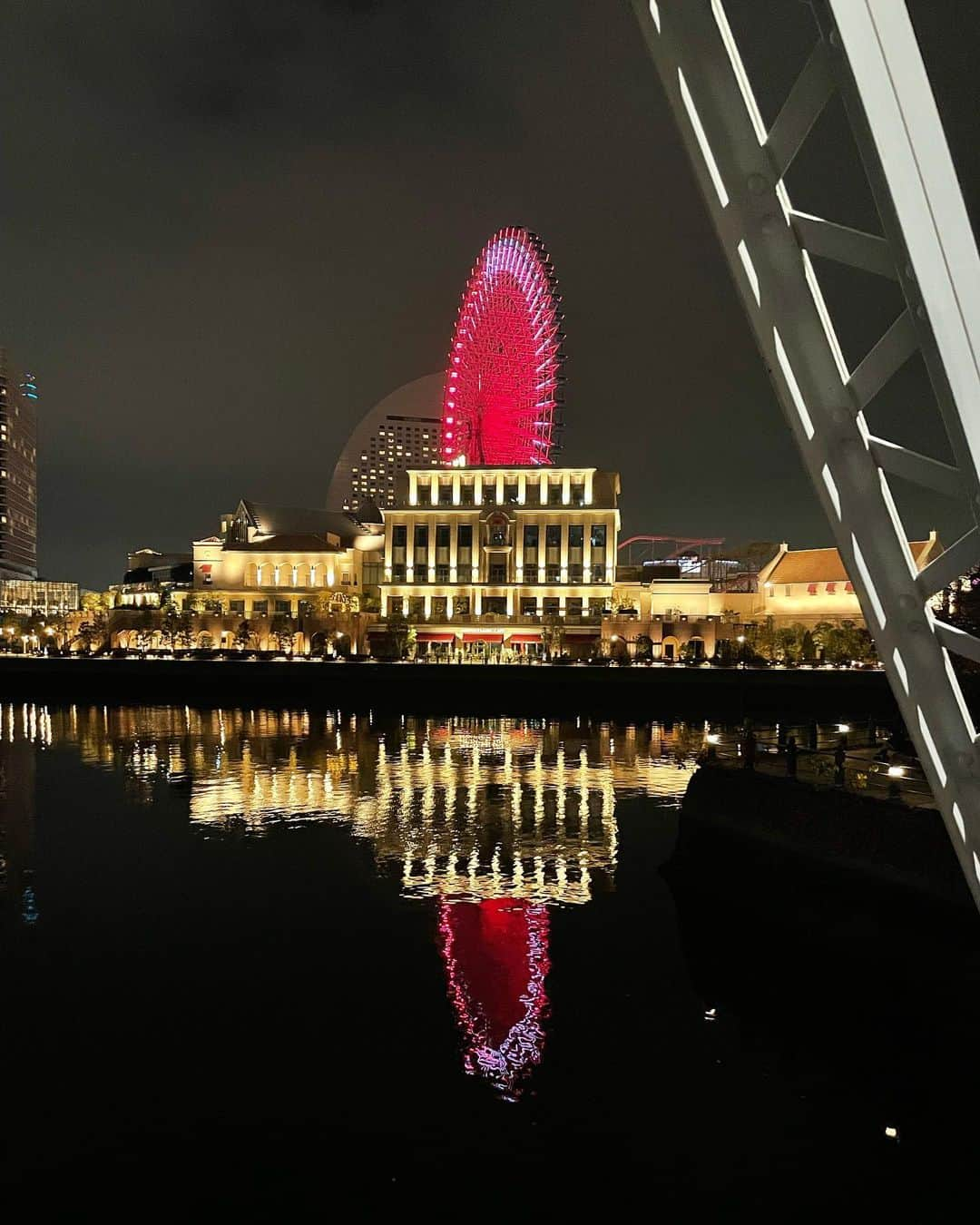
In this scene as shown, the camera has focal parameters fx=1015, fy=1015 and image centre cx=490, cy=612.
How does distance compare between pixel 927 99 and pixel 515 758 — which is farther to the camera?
pixel 515 758

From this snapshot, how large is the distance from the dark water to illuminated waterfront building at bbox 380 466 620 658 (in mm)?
77715

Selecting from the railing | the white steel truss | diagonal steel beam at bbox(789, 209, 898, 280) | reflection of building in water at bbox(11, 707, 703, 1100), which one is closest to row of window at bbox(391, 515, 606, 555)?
reflection of building in water at bbox(11, 707, 703, 1100)

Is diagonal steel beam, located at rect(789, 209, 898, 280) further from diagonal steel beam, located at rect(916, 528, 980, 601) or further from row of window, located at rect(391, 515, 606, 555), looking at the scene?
row of window, located at rect(391, 515, 606, 555)

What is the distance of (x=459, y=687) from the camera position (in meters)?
80.6

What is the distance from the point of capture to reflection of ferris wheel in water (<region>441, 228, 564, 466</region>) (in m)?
94.4

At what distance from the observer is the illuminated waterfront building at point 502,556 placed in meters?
111

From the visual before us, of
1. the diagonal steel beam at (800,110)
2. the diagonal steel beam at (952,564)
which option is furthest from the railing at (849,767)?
the diagonal steel beam at (800,110)

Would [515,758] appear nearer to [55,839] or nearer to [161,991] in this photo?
[55,839]

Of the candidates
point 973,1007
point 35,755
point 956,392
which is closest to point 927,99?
point 956,392

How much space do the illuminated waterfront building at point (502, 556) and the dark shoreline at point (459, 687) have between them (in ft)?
79.8

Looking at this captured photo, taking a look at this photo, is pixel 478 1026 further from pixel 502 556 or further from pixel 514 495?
pixel 514 495

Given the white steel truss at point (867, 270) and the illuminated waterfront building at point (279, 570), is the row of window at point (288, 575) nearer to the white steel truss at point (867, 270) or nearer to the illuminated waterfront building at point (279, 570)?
the illuminated waterfront building at point (279, 570)

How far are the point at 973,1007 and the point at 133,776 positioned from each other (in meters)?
35.8

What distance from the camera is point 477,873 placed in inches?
1090
